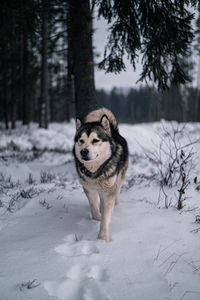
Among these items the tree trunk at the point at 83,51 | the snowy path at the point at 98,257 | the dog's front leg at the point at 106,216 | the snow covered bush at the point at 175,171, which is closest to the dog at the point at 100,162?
the dog's front leg at the point at 106,216

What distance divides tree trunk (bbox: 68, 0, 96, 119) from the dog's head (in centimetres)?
259

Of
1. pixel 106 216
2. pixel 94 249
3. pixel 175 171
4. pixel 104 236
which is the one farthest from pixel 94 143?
pixel 175 171

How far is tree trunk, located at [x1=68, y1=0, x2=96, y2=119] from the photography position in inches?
197

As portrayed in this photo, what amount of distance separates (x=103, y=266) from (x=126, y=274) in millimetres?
221

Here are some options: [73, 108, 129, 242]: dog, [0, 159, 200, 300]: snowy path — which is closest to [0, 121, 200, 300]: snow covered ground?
[0, 159, 200, 300]: snowy path

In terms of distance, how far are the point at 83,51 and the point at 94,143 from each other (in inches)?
133

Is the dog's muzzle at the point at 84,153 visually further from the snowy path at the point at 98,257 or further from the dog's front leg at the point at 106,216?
the snowy path at the point at 98,257

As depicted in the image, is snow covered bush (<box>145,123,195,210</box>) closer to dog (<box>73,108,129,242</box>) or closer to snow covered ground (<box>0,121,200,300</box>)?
snow covered ground (<box>0,121,200,300</box>)

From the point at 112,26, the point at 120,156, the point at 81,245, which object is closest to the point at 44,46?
the point at 112,26

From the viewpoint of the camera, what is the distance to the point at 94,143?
103 inches

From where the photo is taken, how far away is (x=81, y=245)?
7.16 feet

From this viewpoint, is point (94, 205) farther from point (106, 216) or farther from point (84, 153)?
point (84, 153)

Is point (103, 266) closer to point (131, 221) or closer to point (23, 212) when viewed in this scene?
point (131, 221)

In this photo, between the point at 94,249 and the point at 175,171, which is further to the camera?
the point at 175,171
